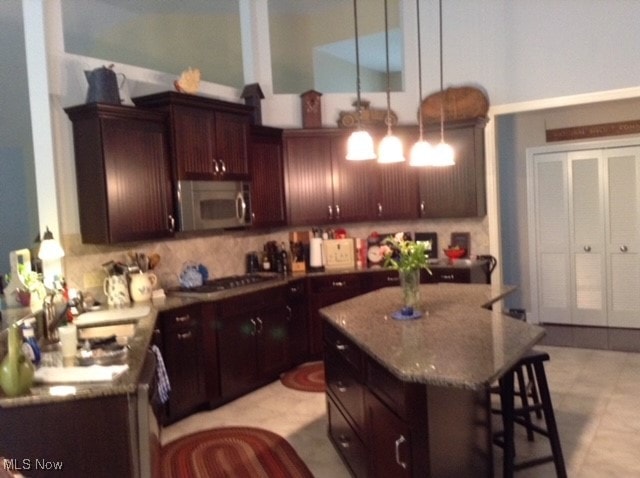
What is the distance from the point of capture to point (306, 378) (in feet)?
15.8

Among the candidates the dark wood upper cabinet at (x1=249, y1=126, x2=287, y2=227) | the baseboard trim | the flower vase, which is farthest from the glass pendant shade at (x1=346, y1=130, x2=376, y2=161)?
the baseboard trim

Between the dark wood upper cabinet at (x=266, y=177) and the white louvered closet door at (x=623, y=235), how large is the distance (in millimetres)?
3730

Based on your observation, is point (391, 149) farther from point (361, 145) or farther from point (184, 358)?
point (184, 358)

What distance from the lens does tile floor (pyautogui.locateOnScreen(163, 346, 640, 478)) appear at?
3.15 m

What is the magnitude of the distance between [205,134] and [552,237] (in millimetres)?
4388

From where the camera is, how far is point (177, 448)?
3520 mm

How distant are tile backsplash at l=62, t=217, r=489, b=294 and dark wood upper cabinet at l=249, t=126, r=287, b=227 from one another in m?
0.34

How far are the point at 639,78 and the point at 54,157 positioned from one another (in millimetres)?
4763

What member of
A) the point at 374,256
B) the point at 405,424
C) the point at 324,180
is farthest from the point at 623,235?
the point at 405,424

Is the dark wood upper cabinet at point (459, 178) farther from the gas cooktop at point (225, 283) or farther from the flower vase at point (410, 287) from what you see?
the flower vase at point (410, 287)

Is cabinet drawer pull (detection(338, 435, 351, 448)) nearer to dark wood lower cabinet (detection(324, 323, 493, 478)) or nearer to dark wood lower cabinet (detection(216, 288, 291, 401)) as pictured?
dark wood lower cabinet (detection(324, 323, 493, 478))

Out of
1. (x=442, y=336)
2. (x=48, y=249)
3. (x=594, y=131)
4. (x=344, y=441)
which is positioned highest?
(x=594, y=131)

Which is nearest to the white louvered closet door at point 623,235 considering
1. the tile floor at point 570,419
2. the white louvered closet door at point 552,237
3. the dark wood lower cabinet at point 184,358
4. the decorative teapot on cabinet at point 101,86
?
the white louvered closet door at point 552,237

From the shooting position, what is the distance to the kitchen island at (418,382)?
2.13m
